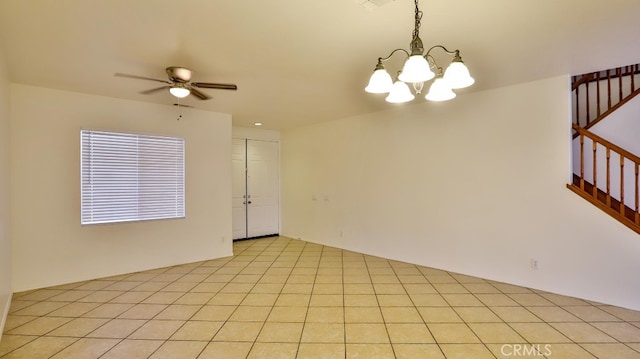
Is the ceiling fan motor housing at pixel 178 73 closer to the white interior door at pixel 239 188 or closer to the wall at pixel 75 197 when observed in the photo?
the wall at pixel 75 197

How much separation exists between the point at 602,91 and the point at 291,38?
4.08 metres

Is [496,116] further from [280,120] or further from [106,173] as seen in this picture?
[106,173]

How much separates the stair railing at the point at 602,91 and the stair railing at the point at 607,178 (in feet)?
1.06

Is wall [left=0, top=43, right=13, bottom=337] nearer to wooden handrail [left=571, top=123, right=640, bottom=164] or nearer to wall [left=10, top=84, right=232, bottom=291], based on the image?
wall [left=10, top=84, right=232, bottom=291]

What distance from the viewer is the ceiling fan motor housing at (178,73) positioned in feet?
9.20

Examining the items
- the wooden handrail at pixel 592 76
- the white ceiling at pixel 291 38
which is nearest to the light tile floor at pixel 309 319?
the white ceiling at pixel 291 38

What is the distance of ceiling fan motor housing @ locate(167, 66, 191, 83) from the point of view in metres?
2.80

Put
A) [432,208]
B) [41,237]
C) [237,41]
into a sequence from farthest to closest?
[432,208] → [41,237] → [237,41]

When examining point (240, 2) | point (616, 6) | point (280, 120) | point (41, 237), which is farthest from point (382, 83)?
point (41, 237)

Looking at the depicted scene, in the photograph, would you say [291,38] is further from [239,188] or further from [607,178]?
[239,188]

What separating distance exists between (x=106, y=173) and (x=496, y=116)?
5399 millimetres

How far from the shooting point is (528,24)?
7.46 feet

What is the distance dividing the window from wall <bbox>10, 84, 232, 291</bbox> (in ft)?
0.32
